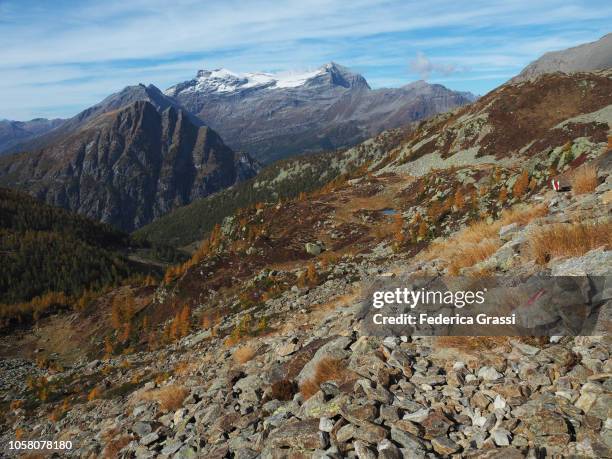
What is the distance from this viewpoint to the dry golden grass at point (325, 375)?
36.4 feet

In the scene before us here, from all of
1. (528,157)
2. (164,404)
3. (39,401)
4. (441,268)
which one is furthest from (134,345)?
(528,157)

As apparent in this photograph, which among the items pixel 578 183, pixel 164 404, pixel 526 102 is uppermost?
pixel 526 102

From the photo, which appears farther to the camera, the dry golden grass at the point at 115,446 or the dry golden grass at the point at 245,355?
the dry golden grass at the point at 245,355

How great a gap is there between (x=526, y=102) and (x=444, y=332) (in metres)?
89.0

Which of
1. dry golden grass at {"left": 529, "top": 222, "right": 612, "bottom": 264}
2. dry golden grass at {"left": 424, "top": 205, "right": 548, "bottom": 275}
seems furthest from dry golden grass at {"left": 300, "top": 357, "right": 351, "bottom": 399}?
dry golden grass at {"left": 529, "top": 222, "right": 612, "bottom": 264}

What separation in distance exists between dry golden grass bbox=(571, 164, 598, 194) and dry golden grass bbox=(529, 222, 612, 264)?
22.4 feet

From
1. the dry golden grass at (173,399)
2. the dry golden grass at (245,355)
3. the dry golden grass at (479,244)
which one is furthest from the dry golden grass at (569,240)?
the dry golden grass at (173,399)

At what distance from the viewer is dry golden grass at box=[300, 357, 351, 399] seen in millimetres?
11102

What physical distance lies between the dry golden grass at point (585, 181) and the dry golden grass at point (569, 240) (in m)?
6.83

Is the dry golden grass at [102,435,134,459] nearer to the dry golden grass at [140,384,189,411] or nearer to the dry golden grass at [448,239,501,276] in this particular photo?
the dry golden grass at [140,384,189,411]

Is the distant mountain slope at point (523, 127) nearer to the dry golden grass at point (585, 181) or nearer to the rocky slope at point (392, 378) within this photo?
the rocky slope at point (392, 378)

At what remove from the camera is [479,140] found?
266ft

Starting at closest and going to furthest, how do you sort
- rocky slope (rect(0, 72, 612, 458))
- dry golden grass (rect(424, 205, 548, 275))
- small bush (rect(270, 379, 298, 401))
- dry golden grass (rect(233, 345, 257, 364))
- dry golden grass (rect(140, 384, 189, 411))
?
rocky slope (rect(0, 72, 612, 458)), small bush (rect(270, 379, 298, 401)), dry golden grass (rect(424, 205, 548, 275)), dry golden grass (rect(140, 384, 189, 411)), dry golden grass (rect(233, 345, 257, 364))

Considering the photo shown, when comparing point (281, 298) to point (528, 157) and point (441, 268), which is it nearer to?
point (441, 268)
